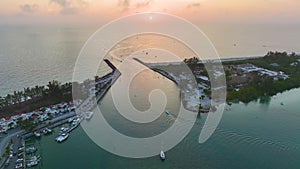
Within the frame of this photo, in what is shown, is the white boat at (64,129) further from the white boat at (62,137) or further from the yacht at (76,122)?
the yacht at (76,122)

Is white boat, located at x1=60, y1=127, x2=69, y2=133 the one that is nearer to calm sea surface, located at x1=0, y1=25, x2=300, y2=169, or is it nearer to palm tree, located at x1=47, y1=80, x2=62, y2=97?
calm sea surface, located at x1=0, y1=25, x2=300, y2=169

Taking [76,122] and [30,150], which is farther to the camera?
[76,122]

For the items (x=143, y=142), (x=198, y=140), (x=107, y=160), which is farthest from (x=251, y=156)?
(x=107, y=160)

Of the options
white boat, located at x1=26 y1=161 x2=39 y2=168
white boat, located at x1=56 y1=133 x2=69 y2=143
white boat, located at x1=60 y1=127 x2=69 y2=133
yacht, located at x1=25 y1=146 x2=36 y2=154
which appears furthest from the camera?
white boat, located at x1=60 y1=127 x2=69 y2=133

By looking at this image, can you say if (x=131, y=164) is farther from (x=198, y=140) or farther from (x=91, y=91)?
(x=91, y=91)

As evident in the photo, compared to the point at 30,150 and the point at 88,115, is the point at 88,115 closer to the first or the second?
the point at 88,115

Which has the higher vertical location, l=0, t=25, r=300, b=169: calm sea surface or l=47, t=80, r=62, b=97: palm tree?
l=47, t=80, r=62, b=97: palm tree

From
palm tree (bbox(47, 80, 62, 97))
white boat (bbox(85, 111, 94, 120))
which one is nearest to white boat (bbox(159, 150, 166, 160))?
white boat (bbox(85, 111, 94, 120))

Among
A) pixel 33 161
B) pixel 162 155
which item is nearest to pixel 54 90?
pixel 33 161

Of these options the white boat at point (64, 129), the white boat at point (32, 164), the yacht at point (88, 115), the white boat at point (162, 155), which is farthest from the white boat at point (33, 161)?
the white boat at point (162, 155)
